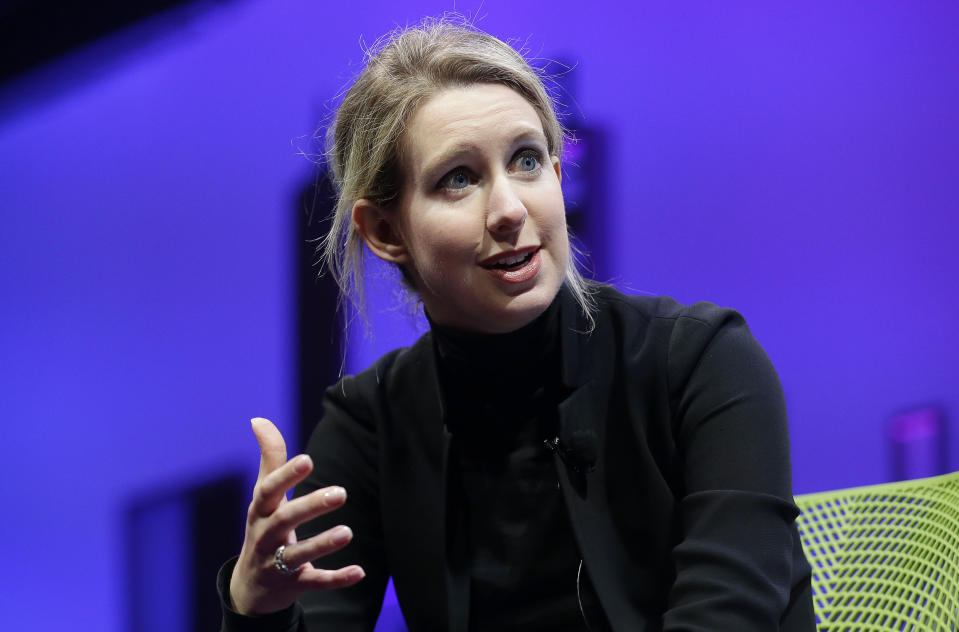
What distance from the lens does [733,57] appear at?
222 cm

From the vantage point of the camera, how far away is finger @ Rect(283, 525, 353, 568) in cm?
88

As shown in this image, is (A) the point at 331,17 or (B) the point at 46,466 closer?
(B) the point at 46,466

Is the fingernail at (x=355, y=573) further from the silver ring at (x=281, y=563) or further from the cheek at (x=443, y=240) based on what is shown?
the cheek at (x=443, y=240)

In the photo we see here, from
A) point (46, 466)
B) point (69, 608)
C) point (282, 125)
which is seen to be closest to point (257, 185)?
point (282, 125)

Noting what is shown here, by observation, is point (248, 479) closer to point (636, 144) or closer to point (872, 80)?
point (636, 144)

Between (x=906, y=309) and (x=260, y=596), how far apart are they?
77.0 inches

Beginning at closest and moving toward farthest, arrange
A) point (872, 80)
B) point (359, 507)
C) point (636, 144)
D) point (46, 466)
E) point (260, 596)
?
point (260, 596), point (359, 507), point (46, 466), point (636, 144), point (872, 80)

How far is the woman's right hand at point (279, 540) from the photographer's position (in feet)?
3.00

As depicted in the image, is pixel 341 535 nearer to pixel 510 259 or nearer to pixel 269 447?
pixel 269 447

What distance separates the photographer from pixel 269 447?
985 mm

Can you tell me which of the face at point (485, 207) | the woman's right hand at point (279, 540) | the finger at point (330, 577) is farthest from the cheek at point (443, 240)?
the finger at point (330, 577)

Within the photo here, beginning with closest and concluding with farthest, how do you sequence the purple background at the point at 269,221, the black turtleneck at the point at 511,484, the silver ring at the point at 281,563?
the silver ring at the point at 281,563 < the black turtleneck at the point at 511,484 < the purple background at the point at 269,221

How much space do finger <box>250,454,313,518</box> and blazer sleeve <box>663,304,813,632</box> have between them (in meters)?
0.46

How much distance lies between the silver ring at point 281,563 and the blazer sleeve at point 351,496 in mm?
305
